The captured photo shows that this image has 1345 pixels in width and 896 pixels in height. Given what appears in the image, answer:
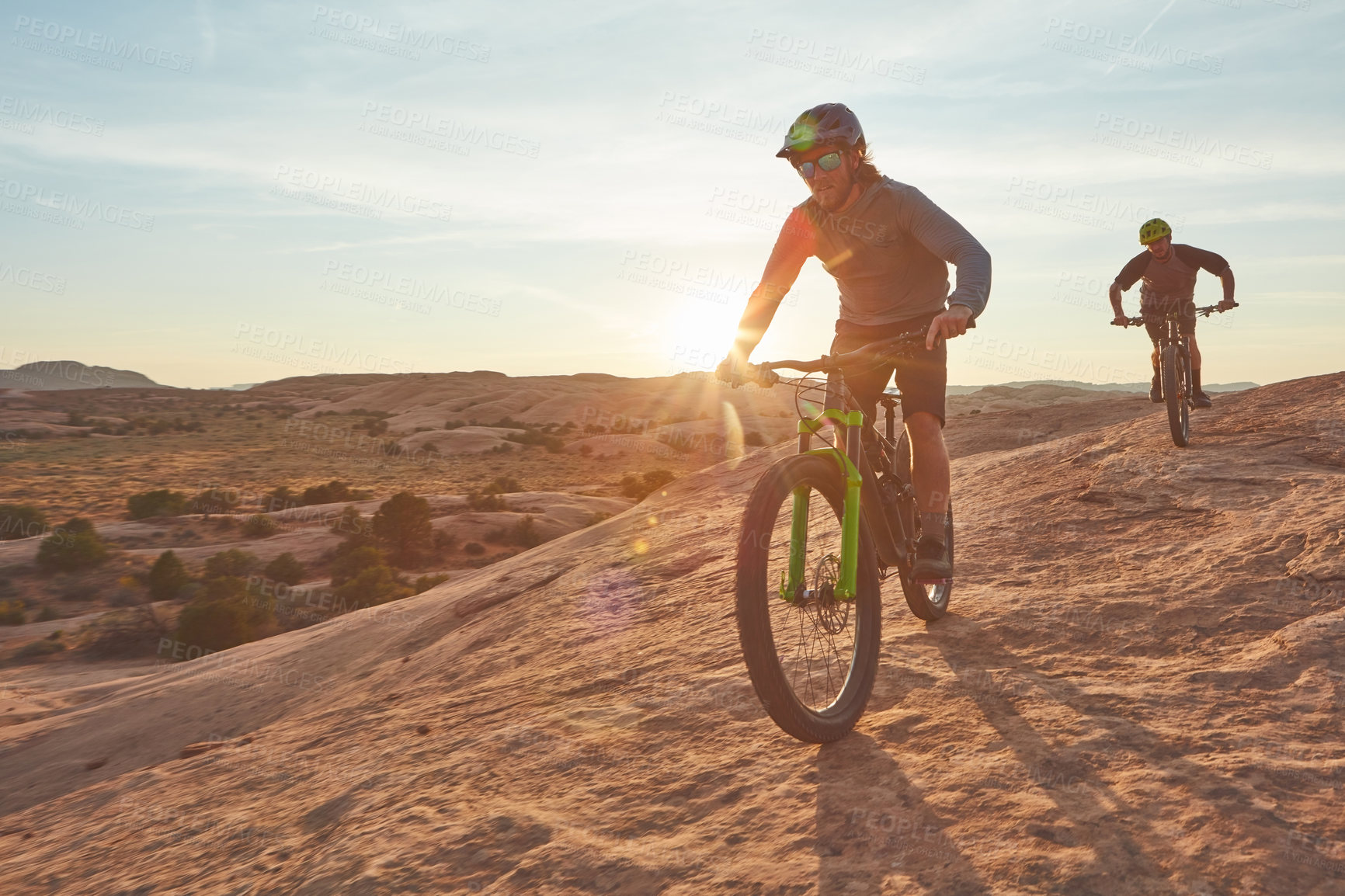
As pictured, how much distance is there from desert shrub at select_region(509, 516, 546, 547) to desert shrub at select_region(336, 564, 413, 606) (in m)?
5.61

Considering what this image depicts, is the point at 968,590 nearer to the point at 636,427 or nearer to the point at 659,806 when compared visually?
the point at 659,806

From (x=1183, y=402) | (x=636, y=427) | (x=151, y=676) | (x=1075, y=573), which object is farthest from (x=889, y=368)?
(x=636, y=427)

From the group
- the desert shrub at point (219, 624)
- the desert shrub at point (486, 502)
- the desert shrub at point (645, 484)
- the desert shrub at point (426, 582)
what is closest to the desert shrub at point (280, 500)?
the desert shrub at point (486, 502)

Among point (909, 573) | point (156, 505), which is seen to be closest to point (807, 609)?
point (909, 573)

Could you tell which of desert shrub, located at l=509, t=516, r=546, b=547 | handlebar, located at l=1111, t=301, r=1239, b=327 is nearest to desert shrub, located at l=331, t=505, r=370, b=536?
desert shrub, located at l=509, t=516, r=546, b=547

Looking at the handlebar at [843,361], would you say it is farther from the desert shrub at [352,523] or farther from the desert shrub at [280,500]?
the desert shrub at [280,500]

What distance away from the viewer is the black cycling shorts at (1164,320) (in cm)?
854

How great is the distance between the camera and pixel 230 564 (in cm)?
1948

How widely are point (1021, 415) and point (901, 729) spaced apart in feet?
31.2

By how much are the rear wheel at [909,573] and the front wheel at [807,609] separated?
21.6 inches

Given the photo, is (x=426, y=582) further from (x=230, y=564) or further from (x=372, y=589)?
(x=230, y=564)

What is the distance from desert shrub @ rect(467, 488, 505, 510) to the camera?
26.5 metres

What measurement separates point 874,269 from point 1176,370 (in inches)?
218

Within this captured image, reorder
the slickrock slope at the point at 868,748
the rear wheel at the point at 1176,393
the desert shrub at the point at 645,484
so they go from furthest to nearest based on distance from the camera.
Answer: the desert shrub at the point at 645,484
the rear wheel at the point at 1176,393
the slickrock slope at the point at 868,748
